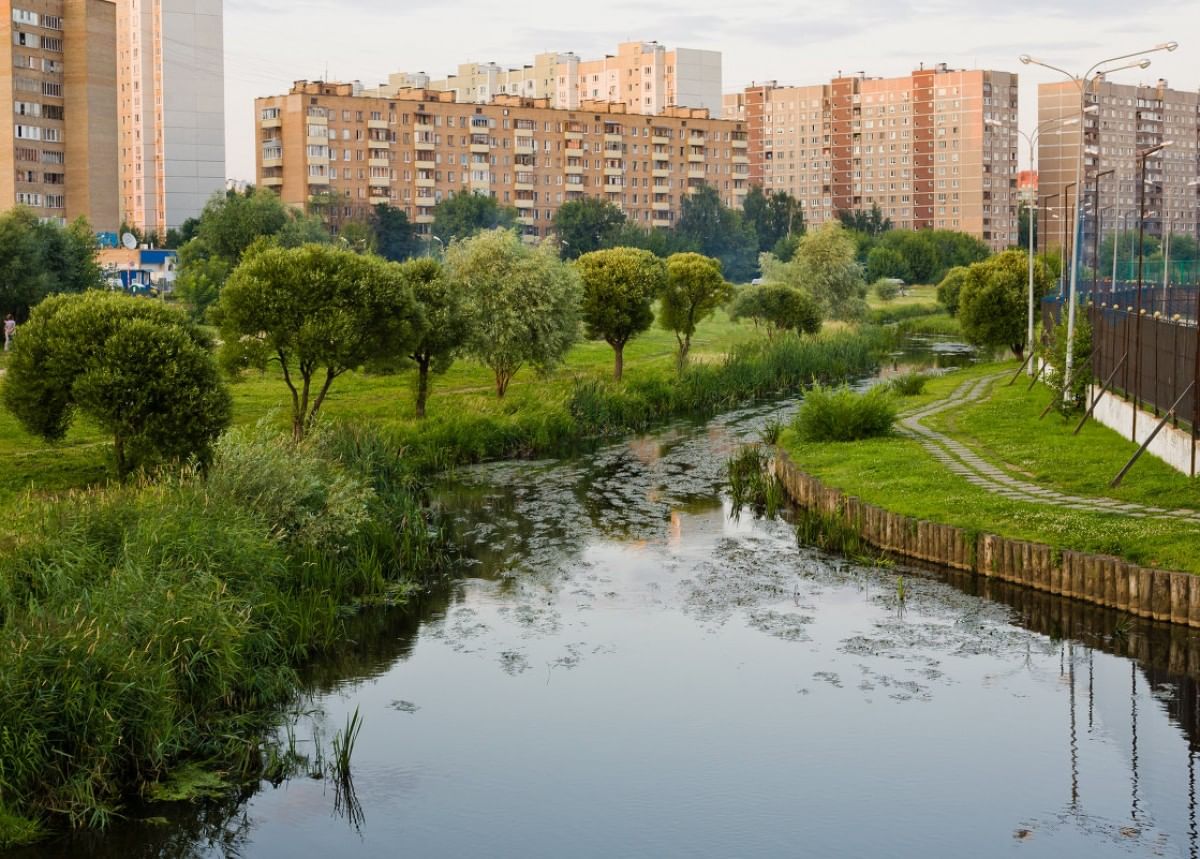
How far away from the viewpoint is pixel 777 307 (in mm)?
72500

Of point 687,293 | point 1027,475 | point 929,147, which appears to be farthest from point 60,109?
point 929,147

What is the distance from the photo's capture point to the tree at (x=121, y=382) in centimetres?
2591

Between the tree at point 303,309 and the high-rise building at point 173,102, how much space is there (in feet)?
371

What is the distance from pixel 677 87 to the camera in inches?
7657

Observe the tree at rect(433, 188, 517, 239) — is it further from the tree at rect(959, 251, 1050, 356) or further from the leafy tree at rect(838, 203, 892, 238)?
the tree at rect(959, 251, 1050, 356)

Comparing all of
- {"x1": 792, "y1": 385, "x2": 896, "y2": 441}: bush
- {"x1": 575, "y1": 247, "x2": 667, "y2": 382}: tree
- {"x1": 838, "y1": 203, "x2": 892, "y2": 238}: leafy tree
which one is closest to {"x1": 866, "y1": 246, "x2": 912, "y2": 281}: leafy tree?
{"x1": 838, "y1": 203, "x2": 892, "y2": 238}: leafy tree

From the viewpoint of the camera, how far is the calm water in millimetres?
15445

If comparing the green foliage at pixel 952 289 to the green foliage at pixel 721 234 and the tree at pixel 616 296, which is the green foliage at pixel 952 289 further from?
the green foliage at pixel 721 234

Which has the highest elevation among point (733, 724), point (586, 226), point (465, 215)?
point (465, 215)

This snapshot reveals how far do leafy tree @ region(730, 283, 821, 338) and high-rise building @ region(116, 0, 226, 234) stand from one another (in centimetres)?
8594

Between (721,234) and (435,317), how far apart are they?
114m

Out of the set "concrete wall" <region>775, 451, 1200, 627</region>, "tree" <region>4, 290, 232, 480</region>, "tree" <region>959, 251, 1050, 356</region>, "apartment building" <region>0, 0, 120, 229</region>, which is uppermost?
"apartment building" <region>0, 0, 120, 229</region>

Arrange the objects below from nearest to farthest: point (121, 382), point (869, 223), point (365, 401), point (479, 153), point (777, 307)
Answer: point (121, 382), point (365, 401), point (777, 307), point (479, 153), point (869, 223)

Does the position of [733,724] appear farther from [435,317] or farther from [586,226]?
[586,226]
